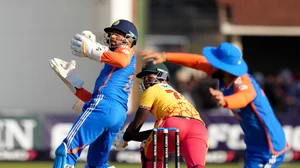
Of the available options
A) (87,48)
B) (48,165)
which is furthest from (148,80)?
(48,165)

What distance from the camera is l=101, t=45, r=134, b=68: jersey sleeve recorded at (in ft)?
26.1

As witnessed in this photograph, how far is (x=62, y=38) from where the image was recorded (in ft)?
79.1

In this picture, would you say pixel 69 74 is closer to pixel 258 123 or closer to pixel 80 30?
pixel 258 123

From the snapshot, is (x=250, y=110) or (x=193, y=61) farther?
(x=193, y=61)

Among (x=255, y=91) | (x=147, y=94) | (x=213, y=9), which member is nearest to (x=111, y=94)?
(x=147, y=94)

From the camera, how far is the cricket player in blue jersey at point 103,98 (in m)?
7.96

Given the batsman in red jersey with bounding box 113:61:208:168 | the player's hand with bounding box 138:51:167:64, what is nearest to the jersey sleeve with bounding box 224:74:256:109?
the batsman in red jersey with bounding box 113:61:208:168

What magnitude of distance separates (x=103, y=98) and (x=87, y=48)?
0.52 metres

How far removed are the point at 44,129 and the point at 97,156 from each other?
266 inches

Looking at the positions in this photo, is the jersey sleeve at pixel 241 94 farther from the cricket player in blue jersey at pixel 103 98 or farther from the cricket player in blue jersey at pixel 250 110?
the cricket player in blue jersey at pixel 103 98

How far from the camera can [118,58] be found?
7977mm

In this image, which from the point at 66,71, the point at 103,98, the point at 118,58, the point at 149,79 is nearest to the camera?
the point at 118,58

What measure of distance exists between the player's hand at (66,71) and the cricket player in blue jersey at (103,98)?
0.03 ft

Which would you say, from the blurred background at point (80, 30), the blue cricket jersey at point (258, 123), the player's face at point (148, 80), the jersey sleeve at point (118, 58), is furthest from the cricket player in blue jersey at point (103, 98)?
the blurred background at point (80, 30)
